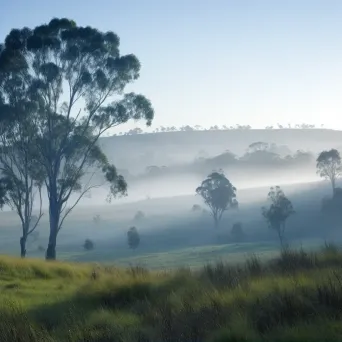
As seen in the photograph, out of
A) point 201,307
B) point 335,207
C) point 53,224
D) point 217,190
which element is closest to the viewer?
point 201,307

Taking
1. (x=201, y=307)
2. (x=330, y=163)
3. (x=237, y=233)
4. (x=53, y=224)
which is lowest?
(x=237, y=233)

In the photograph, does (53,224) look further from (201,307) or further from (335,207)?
(335,207)

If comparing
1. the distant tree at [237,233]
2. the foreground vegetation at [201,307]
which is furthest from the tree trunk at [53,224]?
the distant tree at [237,233]

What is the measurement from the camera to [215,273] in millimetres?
15469

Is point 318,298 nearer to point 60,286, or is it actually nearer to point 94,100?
point 60,286

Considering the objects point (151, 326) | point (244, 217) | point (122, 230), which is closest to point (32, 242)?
point (122, 230)

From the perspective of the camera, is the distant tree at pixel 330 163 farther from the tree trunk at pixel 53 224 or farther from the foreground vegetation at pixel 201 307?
the foreground vegetation at pixel 201 307

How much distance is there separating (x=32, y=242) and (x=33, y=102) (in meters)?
108

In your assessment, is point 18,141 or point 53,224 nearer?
point 53,224

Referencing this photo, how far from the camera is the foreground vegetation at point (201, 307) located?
934cm

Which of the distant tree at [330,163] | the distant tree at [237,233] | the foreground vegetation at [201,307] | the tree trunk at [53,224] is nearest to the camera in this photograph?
the foreground vegetation at [201,307]

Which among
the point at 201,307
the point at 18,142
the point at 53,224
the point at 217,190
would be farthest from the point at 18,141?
the point at 217,190

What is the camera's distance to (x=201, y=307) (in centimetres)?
1083

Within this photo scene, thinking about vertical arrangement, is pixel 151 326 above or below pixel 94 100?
below
